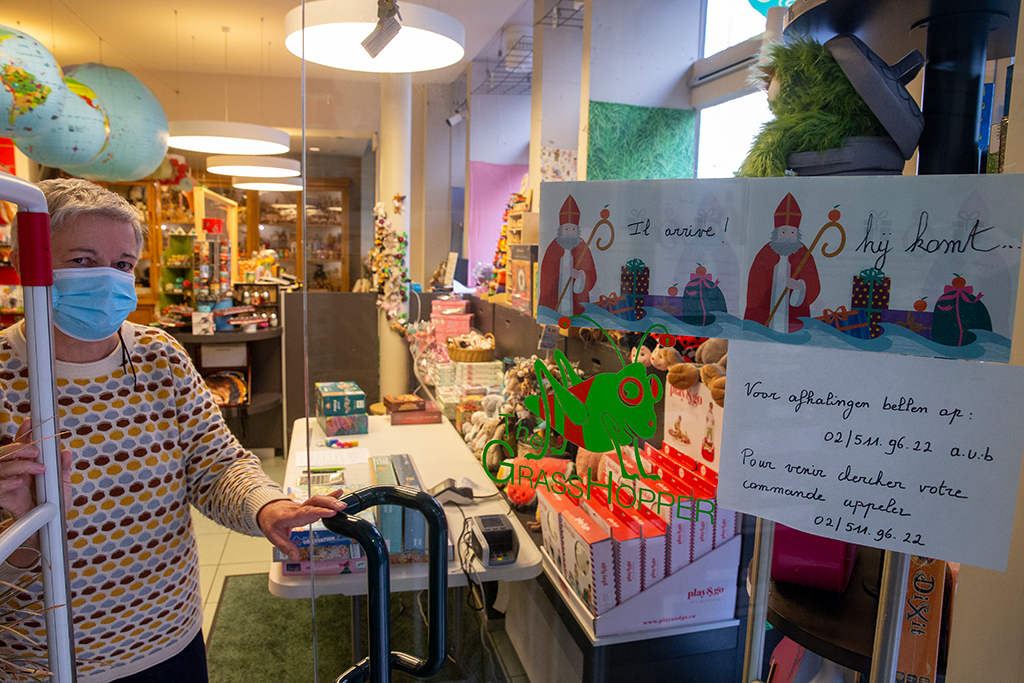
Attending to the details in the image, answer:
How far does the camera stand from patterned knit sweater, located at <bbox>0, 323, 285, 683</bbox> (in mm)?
1043

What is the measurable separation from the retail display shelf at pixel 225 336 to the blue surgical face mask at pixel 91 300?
595mm

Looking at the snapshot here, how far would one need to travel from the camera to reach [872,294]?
869mm

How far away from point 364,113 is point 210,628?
219cm

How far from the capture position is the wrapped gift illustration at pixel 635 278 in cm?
98

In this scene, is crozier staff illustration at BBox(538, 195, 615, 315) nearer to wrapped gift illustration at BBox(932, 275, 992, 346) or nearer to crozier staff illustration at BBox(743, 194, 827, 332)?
crozier staff illustration at BBox(743, 194, 827, 332)

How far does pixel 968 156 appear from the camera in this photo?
84 cm

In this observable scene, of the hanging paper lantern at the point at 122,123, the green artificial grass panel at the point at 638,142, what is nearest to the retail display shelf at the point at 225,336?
the hanging paper lantern at the point at 122,123

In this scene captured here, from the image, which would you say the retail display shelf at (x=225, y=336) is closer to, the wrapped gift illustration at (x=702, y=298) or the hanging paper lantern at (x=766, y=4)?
the wrapped gift illustration at (x=702, y=298)

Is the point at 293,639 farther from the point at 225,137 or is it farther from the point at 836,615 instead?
the point at 836,615

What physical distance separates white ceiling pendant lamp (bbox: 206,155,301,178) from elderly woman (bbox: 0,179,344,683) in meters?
0.36

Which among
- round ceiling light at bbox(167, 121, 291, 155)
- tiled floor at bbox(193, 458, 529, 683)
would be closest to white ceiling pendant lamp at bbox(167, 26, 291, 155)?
round ceiling light at bbox(167, 121, 291, 155)

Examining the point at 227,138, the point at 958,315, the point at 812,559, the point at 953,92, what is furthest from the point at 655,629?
the point at 227,138

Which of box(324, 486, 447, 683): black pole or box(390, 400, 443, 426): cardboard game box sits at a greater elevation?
box(390, 400, 443, 426): cardboard game box

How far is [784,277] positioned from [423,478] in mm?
779
